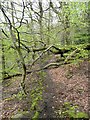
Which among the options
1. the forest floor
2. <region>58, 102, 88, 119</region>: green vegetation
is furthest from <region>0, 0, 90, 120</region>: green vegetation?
the forest floor

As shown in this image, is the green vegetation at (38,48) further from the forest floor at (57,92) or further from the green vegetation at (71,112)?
the forest floor at (57,92)

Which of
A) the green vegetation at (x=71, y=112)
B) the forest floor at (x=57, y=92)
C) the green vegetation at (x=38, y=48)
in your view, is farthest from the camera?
the green vegetation at (x=38, y=48)

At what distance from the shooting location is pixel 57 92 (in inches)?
344

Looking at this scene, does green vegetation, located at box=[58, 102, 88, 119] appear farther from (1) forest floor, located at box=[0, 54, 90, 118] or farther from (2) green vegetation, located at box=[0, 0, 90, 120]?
(1) forest floor, located at box=[0, 54, 90, 118]

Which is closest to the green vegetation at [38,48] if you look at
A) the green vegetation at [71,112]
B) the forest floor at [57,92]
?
the green vegetation at [71,112]

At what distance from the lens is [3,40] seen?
11875 millimetres

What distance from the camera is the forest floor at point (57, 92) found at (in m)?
7.48

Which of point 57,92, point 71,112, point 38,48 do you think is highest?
point 38,48

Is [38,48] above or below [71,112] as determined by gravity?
above

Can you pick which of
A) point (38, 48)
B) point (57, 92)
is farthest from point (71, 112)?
point (38, 48)

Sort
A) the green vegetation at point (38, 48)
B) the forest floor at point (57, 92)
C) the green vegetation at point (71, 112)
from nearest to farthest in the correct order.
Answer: the green vegetation at point (71, 112) → the forest floor at point (57, 92) → the green vegetation at point (38, 48)

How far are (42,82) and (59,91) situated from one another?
6.70ft

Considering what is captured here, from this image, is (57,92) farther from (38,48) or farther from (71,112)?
(38,48)

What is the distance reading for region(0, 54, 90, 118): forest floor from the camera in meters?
7.48
